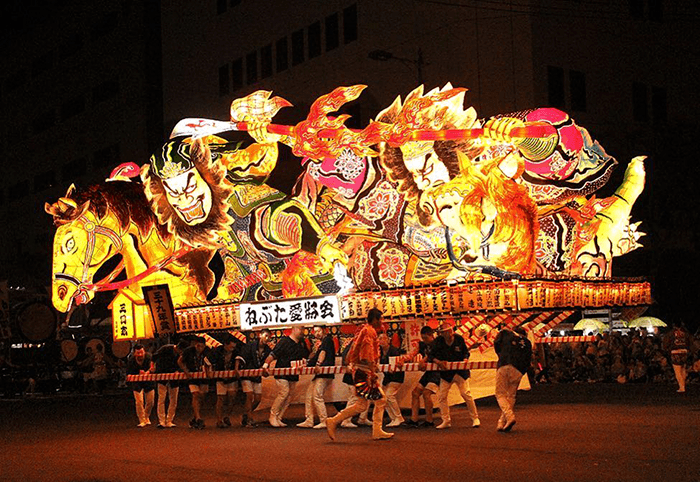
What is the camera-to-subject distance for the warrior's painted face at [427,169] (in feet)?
67.9

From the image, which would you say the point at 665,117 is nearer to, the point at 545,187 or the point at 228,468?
the point at 545,187

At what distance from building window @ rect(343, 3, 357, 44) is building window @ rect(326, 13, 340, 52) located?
51cm

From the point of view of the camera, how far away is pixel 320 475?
11297 millimetres

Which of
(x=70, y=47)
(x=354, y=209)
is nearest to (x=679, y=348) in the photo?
(x=354, y=209)

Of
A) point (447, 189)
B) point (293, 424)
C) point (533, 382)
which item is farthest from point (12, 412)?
point (533, 382)

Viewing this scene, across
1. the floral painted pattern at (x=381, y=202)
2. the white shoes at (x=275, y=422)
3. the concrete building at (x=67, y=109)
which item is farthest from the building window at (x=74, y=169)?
the white shoes at (x=275, y=422)

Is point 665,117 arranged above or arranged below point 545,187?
above

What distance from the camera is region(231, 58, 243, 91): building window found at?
4478 centimetres

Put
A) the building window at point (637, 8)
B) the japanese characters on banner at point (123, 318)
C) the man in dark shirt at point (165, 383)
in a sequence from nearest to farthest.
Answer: the man in dark shirt at point (165, 383)
the japanese characters on banner at point (123, 318)
the building window at point (637, 8)

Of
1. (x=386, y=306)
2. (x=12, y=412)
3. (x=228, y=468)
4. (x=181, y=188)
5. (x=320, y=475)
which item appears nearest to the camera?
(x=320, y=475)

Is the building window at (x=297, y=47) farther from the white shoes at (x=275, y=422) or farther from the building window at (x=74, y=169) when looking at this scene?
the white shoes at (x=275, y=422)

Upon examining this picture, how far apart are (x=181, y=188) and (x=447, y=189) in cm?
626

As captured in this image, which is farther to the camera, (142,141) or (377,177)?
(142,141)

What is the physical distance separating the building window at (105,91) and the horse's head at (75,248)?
31.6m
